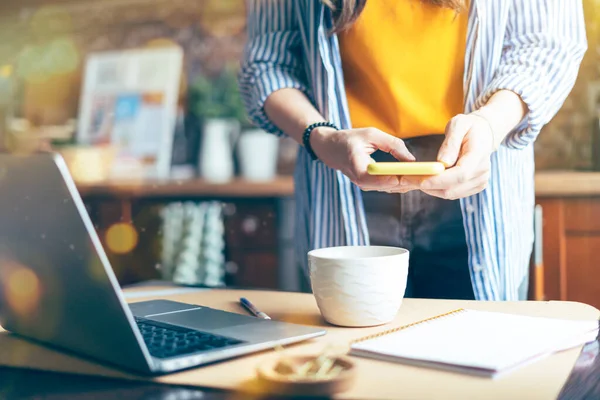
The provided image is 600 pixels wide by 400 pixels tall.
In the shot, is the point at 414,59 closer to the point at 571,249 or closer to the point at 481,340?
the point at 481,340

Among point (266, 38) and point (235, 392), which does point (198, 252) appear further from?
point (235, 392)

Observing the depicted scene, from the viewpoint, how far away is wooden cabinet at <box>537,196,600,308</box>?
2.13 meters

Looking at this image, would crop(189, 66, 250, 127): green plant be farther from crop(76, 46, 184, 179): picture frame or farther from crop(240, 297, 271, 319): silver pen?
crop(240, 297, 271, 319): silver pen

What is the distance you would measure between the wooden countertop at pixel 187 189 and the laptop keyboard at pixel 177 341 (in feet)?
5.96

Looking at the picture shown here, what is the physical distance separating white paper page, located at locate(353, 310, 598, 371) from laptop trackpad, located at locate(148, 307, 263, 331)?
0.17m

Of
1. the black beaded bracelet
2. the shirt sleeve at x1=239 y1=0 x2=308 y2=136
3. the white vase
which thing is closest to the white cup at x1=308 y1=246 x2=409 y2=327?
the black beaded bracelet

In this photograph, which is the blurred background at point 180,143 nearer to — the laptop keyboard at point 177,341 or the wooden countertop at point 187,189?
the wooden countertop at point 187,189

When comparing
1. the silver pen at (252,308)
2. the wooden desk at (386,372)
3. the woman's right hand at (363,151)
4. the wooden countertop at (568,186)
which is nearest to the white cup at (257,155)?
the wooden countertop at (568,186)

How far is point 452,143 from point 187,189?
6.46 ft

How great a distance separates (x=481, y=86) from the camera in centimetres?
113

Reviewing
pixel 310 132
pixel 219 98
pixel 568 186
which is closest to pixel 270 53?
pixel 310 132

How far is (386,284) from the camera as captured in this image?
74 cm

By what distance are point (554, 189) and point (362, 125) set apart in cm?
117

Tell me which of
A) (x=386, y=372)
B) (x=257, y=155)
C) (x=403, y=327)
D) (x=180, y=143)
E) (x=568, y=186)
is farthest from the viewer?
(x=180, y=143)
